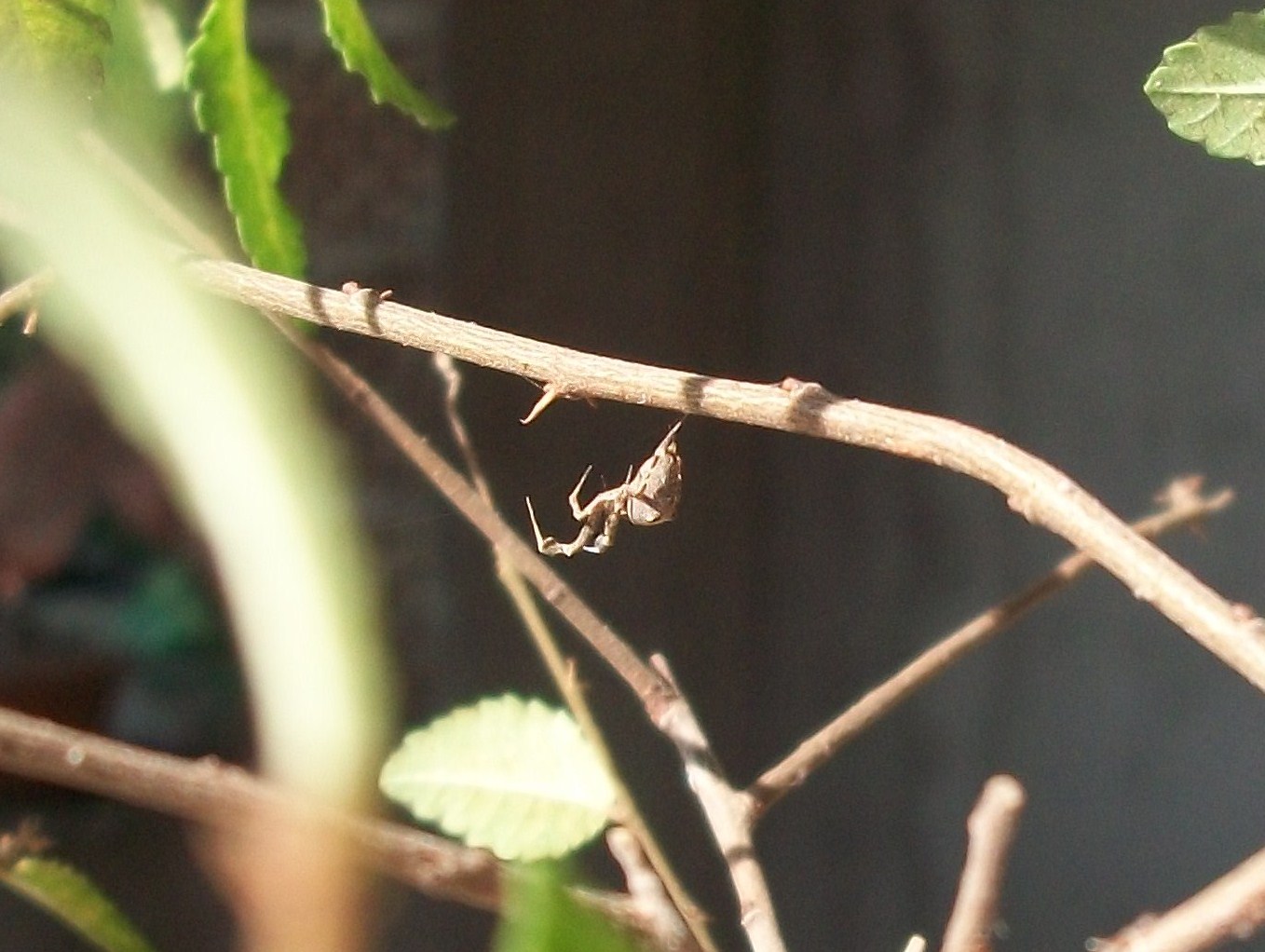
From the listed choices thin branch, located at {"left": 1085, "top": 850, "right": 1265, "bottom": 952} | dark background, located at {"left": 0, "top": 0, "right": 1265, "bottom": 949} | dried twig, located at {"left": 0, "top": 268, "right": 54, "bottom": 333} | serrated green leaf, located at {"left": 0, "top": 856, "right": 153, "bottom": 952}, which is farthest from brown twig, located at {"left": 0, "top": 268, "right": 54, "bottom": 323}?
→ dark background, located at {"left": 0, "top": 0, "right": 1265, "bottom": 949}

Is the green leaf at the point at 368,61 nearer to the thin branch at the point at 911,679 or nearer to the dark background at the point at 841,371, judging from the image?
the thin branch at the point at 911,679

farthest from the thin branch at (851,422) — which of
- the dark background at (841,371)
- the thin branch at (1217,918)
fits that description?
the dark background at (841,371)

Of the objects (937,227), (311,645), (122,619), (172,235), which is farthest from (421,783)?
(937,227)

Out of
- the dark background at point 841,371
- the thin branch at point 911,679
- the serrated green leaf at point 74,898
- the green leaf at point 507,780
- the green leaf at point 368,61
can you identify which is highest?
the dark background at point 841,371

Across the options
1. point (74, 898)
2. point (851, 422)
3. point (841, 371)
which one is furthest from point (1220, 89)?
point (841, 371)

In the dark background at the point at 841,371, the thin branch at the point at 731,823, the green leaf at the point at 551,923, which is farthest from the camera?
the dark background at the point at 841,371

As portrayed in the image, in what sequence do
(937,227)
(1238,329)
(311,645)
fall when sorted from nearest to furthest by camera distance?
(311,645) → (1238,329) → (937,227)

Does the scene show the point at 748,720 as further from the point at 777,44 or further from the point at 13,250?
the point at 13,250
